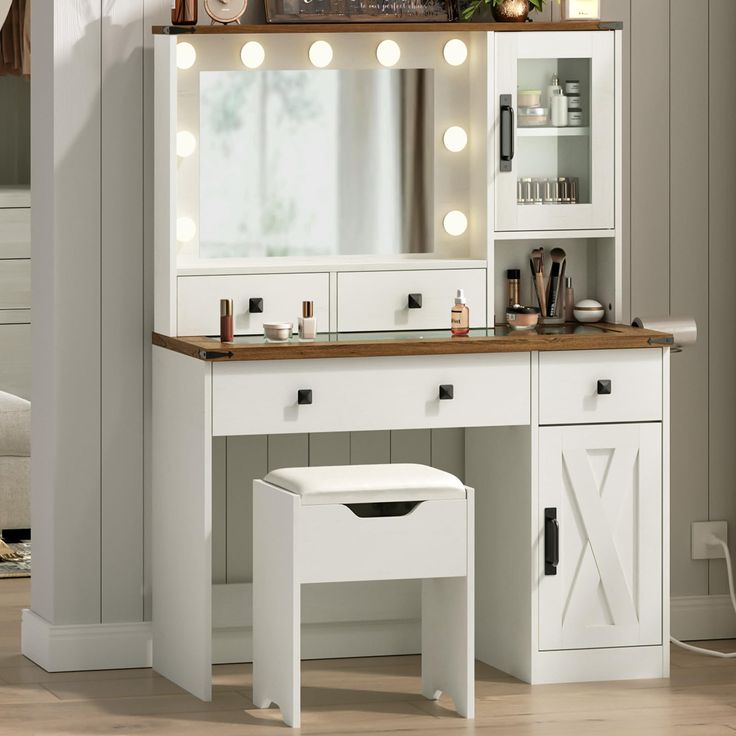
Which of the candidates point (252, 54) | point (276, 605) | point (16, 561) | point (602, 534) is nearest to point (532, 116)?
point (252, 54)

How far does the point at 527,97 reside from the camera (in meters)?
3.93

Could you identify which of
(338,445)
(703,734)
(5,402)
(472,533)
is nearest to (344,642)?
(338,445)

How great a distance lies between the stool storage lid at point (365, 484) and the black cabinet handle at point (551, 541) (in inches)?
12.9

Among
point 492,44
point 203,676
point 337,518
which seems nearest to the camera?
point 337,518

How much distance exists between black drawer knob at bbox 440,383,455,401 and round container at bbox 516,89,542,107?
77 cm

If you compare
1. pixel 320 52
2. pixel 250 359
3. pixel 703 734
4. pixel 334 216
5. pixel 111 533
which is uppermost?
pixel 320 52

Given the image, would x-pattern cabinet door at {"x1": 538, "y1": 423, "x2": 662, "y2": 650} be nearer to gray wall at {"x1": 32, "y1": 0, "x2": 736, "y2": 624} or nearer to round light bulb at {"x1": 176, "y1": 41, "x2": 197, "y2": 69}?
gray wall at {"x1": 32, "y1": 0, "x2": 736, "y2": 624}

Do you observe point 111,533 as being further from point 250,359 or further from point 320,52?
point 320,52

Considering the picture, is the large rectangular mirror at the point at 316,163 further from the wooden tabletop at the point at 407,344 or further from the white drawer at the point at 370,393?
the white drawer at the point at 370,393

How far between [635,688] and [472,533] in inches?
24.0

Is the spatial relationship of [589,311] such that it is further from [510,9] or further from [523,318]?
[510,9]

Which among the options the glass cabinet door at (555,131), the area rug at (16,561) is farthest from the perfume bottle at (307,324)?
the area rug at (16,561)

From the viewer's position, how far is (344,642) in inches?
159

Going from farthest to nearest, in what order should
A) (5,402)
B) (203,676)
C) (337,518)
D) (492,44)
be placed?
(5,402)
(492,44)
(203,676)
(337,518)
